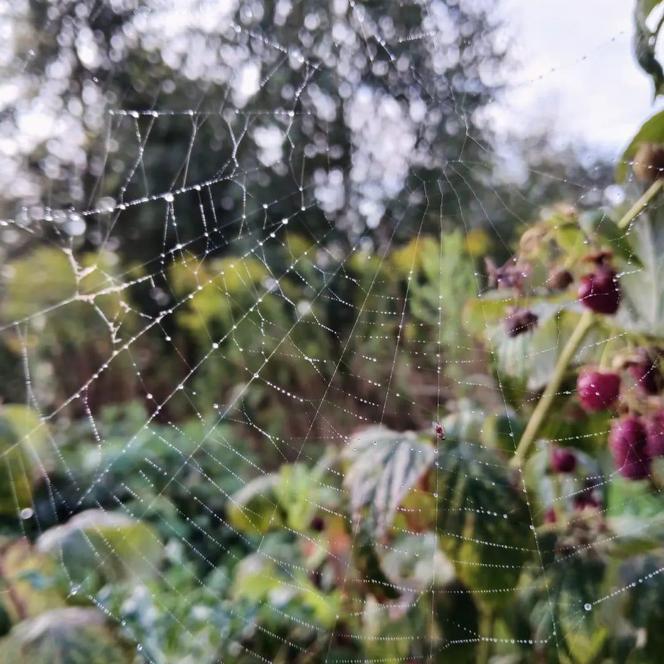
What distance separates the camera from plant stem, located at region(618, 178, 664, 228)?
1.45 ft

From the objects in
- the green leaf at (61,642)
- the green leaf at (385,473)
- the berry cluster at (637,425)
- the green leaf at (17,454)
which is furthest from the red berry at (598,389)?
the green leaf at (17,454)

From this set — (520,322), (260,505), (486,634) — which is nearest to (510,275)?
(520,322)

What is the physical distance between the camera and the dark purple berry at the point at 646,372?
0.45 metres

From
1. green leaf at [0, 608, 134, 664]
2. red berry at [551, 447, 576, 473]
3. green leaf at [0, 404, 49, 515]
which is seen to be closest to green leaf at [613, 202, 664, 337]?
red berry at [551, 447, 576, 473]

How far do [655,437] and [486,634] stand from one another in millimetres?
210

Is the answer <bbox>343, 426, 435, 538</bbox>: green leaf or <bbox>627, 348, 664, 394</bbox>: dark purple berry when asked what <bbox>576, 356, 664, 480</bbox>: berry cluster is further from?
<bbox>343, 426, 435, 538</bbox>: green leaf

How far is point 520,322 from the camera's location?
52 cm

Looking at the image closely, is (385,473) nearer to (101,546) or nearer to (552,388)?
(552,388)

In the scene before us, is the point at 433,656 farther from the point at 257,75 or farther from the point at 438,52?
the point at 257,75

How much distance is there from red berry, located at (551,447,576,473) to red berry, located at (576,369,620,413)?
0.16ft

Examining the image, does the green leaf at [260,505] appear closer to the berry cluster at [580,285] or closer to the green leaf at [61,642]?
the green leaf at [61,642]

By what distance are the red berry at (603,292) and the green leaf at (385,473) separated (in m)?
0.16

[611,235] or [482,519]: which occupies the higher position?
[611,235]

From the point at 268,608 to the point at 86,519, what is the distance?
19 centimetres
